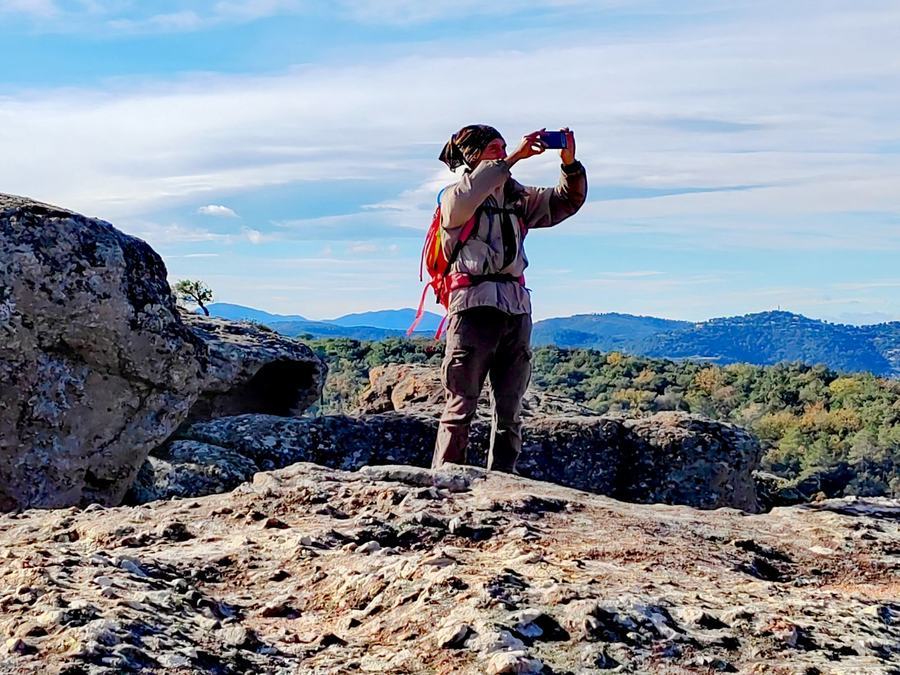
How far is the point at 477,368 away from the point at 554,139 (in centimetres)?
160

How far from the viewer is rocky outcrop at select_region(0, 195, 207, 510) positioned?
7801mm

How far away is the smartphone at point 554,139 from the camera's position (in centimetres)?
742

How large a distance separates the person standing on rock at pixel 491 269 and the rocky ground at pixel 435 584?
46.6 inches

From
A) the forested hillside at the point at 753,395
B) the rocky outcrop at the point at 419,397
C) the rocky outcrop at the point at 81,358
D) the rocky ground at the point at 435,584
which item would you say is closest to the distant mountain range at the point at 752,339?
the forested hillside at the point at 753,395

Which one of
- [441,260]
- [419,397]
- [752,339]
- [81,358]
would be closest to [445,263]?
[441,260]

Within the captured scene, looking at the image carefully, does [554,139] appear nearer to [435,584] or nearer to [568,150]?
[568,150]

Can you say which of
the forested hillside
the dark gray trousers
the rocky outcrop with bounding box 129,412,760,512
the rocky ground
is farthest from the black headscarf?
the forested hillside

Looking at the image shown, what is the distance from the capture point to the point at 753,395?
32500 millimetres

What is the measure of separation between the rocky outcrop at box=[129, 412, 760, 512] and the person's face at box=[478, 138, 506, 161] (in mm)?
3183

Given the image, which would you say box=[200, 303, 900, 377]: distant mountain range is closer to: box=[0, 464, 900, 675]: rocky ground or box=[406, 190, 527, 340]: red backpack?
box=[406, 190, 527, 340]: red backpack

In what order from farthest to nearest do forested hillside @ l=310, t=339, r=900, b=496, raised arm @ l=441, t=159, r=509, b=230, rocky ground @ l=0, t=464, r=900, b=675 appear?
forested hillside @ l=310, t=339, r=900, b=496 → raised arm @ l=441, t=159, r=509, b=230 → rocky ground @ l=0, t=464, r=900, b=675

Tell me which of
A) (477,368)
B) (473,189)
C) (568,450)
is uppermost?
(473,189)

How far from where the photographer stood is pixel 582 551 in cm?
513

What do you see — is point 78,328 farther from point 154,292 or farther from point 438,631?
point 438,631
